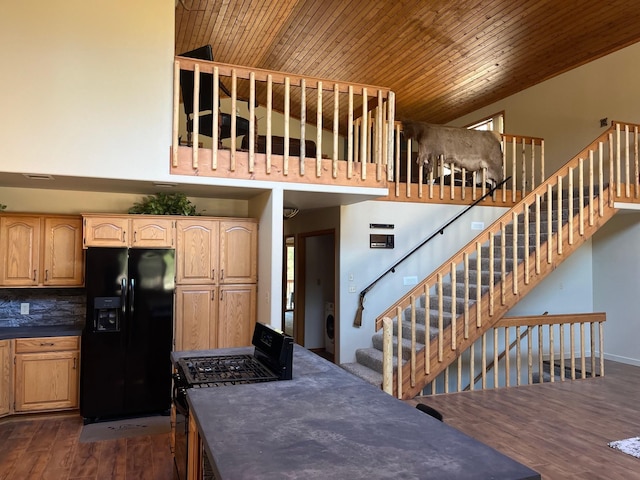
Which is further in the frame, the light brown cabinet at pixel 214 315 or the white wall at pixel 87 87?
the light brown cabinet at pixel 214 315

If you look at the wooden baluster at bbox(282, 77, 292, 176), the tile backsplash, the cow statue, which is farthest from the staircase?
the tile backsplash

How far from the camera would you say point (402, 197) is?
21.0 ft

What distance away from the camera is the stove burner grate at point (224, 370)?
2271 mm

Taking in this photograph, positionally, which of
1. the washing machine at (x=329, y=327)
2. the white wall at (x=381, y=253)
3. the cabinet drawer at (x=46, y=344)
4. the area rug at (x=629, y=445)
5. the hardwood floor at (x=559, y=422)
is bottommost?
the hardwood floor at (x=559, y=422)

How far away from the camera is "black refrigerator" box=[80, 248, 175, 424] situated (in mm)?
4285

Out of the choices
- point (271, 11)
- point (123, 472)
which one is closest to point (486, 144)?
point (271, 11)

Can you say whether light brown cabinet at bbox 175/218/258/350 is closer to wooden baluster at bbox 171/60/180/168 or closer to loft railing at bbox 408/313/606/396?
wooden baluster at bbox 171/60/180/168

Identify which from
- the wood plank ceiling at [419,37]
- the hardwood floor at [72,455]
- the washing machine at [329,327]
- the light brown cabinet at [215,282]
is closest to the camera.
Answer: the hardwood floor at [72,455]

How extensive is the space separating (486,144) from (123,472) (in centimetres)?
603

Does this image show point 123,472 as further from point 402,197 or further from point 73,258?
point 402,197

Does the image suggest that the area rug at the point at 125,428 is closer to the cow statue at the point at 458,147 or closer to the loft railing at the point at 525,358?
the loft railing at the point at 525,358

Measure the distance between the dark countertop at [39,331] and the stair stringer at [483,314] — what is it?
305 centimetres

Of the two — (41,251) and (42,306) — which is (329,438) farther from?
(42,306)

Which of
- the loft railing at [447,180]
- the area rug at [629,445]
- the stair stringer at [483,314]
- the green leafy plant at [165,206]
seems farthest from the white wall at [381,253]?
the area rug at [629,445]
